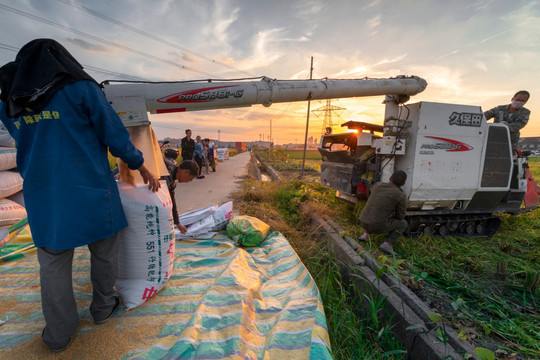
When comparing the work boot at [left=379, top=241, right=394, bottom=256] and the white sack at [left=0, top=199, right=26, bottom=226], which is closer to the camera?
the white sack at [left=0, top=199, right=26, bottom=226]

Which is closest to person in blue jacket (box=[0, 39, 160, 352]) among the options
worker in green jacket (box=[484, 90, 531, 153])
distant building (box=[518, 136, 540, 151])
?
worker in green jacket (box=[484, 90, 531, 153])

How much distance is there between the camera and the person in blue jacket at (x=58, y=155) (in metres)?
1.51

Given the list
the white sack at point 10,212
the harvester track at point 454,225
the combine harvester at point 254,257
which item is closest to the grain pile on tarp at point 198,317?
the combine harvester at point 254,257

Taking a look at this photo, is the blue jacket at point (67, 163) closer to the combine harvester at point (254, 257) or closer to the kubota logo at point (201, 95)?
the combine harvester at point (254, 257)

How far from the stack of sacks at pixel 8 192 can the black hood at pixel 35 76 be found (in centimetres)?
236

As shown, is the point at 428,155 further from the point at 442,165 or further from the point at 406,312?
the point at 406,312

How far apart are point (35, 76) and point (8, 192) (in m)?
2.82

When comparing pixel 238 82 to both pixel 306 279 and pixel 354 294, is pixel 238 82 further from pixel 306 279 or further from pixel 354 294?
pixel 354 294

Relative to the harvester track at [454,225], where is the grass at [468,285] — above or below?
below

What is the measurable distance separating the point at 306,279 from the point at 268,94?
2213 mm

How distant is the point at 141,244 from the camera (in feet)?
6.78

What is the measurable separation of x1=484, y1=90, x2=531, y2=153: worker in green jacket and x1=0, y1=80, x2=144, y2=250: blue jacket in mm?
6430

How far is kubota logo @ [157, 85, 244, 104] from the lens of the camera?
2.56 meters

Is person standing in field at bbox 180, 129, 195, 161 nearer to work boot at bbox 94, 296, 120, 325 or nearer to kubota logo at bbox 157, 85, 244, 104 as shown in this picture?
kubota logo at bbox 157, 85, 244, 104
